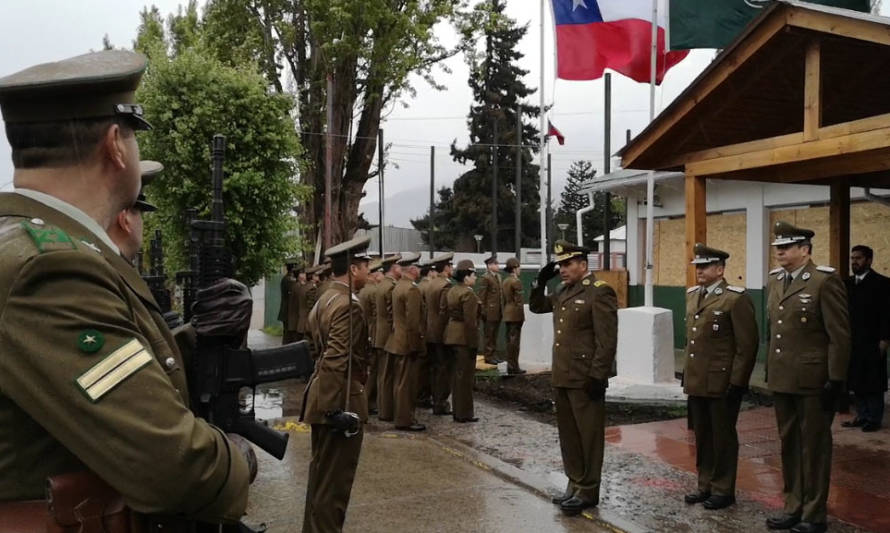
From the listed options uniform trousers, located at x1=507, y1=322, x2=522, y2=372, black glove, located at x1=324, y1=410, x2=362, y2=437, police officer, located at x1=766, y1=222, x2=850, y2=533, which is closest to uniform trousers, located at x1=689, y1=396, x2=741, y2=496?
police officer, located at x1=766, y1=222, x2=850, y2=533

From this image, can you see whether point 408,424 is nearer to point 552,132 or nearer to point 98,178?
point 98,178

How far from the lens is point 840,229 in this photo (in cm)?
924

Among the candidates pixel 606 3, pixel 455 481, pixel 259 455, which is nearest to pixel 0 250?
pixel 455 481

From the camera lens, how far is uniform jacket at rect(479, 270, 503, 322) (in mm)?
14516

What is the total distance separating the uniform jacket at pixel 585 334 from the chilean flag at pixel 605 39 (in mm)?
6115

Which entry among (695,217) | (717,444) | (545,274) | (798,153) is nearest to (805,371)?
(717,444)

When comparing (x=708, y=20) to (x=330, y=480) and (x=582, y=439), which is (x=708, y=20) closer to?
(x=582, y=439)

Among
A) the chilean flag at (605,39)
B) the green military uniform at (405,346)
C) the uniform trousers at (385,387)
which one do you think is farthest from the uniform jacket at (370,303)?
the chilean flag at (605,39)

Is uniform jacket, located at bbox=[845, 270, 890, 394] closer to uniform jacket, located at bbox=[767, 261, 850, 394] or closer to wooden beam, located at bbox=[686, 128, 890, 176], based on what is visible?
wooden beam, located at bbox=[686, 128, 890, 176]

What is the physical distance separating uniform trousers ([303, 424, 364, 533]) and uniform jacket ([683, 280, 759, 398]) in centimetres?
289

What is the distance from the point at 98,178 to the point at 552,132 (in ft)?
54.9

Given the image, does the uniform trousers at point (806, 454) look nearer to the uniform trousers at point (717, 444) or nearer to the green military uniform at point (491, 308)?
the uniform trousers at point (717, 444)

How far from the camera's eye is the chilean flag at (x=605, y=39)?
37.1ft

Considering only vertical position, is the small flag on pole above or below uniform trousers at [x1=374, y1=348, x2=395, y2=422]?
above
